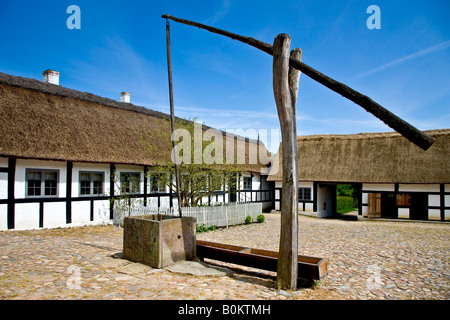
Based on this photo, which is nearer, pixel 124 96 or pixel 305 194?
pixel 124 96

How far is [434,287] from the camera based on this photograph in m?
5.31

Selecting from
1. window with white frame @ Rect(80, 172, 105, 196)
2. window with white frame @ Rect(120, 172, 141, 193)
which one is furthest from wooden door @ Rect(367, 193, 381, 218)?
window with white frame @ Rect(80, 172, 105, 196)

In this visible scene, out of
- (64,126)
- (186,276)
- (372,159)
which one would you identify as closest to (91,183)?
(64,126)

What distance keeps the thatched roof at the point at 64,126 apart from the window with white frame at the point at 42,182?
2.66 feet

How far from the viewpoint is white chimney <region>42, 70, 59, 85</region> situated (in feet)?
46.6

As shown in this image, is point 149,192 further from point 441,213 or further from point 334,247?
point 441,213

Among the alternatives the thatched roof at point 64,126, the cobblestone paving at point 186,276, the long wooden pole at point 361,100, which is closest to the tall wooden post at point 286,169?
the long wooden pole at point 361,100

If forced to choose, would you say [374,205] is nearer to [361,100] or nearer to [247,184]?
[247,184]

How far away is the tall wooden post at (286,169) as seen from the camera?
4859 mm

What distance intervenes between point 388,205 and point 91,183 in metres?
20.0

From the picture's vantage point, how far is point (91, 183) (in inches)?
468

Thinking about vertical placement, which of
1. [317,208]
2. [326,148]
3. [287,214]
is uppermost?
[326,148]

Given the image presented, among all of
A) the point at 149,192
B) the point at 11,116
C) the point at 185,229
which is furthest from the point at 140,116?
the point at 185,229

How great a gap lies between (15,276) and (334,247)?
7.71m
